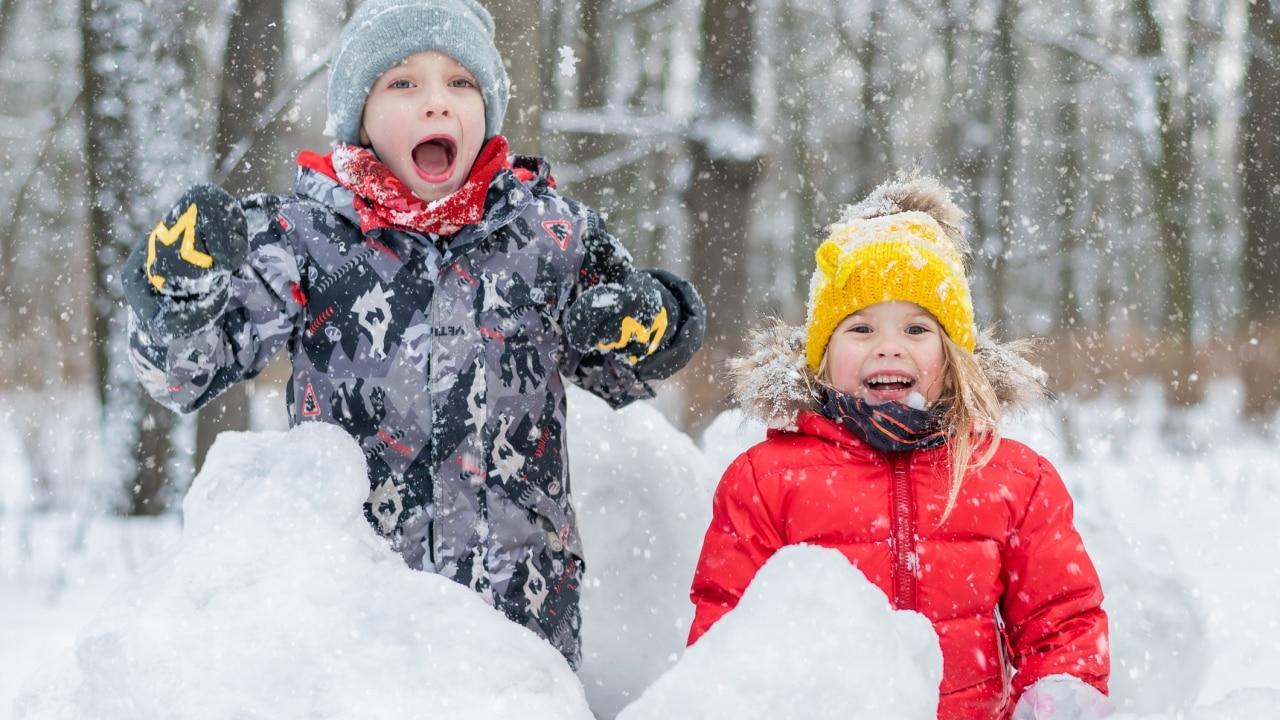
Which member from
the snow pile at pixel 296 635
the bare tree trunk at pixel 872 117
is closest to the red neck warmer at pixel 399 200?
the snow pile at pixel 296 635

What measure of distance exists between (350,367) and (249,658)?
28.1 inches

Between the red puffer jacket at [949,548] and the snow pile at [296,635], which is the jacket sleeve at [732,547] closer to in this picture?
the red puffer jacket at [949,548]

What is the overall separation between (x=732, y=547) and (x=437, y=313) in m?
0.72

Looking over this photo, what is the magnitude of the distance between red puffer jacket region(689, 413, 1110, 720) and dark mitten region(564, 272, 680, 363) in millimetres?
390

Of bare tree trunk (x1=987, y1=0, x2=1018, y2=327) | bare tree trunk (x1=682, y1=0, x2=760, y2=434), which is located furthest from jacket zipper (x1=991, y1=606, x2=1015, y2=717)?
bare tree trunk (x1=987, y1=0, x2=1018, y2=327)

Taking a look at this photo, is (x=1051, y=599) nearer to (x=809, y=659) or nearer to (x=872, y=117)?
(x=809, y=659)

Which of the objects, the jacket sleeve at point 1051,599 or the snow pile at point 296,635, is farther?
the jacket sleeve at point 1051,599

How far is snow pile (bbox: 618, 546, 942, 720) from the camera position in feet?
4.39

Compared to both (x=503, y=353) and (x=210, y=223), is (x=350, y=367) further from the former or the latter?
(x=210, y=223)

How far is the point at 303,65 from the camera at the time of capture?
5.55 metres

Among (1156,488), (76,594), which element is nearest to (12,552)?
(76,594)

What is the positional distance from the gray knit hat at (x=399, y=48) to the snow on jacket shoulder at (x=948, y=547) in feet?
3.16

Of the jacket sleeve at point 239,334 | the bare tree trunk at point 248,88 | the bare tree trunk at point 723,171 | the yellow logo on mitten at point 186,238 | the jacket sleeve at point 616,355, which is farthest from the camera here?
the bare tree trunk at point 723,171

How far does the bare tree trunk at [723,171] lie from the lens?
20.9 feet
